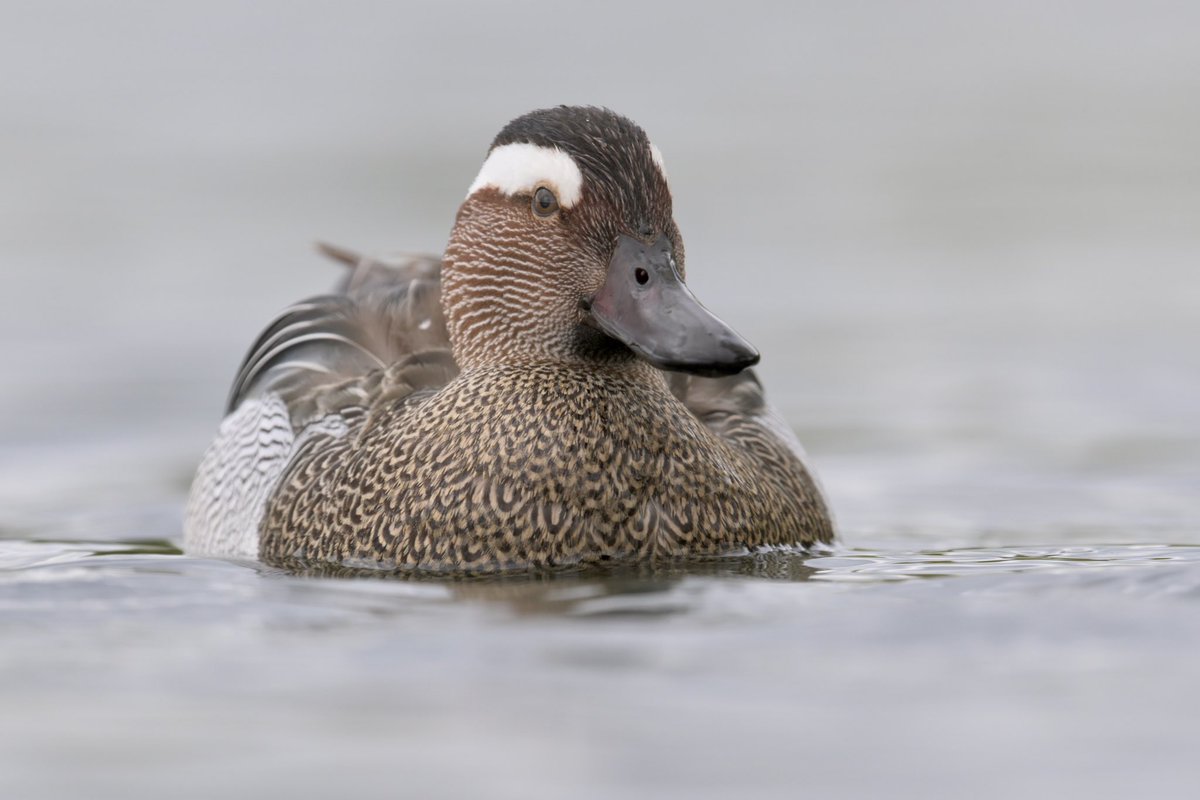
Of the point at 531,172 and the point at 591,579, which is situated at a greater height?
the point at 531,172

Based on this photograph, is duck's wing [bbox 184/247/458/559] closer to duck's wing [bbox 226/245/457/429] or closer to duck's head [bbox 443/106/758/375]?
duck's wing [bbox 226/245/457/429]

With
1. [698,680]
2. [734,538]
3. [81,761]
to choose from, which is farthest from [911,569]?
[81,761]

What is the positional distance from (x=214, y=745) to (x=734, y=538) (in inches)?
108

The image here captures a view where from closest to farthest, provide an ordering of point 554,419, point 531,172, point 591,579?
1. point 591,579
2. point 554,419
3. point 531,172

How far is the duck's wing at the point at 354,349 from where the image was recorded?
9.32 meters

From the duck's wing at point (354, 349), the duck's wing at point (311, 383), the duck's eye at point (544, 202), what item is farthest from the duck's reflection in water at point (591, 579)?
the duck's eye at point (544, 202)

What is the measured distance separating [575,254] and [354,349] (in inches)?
75.2

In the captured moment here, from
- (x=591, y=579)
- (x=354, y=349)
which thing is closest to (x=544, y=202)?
(x=591, y=579)

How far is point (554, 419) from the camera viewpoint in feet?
26.7

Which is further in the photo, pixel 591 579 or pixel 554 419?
pixel 554 419

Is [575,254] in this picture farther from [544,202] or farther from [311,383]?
[311,383]

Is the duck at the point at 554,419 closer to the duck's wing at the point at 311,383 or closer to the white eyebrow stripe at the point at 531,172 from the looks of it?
the white eyebrow stripe at the point at 531,172

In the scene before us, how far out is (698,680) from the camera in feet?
21.4

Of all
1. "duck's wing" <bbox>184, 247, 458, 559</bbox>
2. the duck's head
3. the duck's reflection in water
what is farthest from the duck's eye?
the duck's reflection in water
